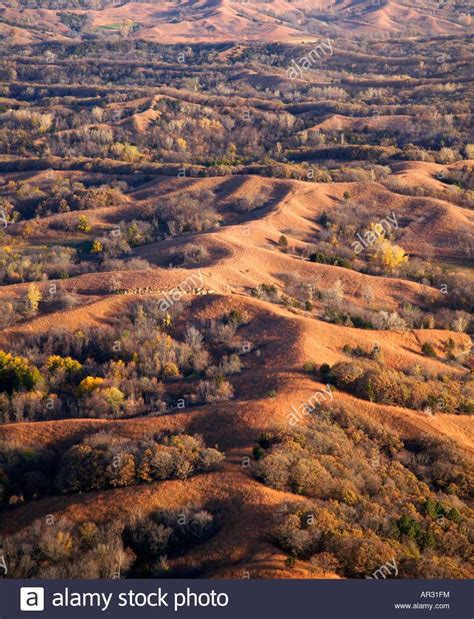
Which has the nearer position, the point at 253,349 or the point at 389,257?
the point at 253,349

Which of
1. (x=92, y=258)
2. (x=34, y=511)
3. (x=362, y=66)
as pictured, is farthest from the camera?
(x=362, y=66)

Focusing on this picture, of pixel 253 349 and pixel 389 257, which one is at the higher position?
pixel 253 349

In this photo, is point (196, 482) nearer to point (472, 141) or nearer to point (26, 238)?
point (26, 238)

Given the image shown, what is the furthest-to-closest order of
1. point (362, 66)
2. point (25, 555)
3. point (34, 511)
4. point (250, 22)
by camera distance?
1. point (250, 22)
2. point (362, 66)
3. point (34, 511)
4. point (25, 555)

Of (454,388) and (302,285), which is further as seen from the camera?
(302,285)

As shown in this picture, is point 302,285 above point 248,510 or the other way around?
the other way around

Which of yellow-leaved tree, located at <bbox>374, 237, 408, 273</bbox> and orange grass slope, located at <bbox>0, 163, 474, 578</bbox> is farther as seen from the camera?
yellow-leaved tree, located at <bbox>374, 237, 408, 273</bbox>

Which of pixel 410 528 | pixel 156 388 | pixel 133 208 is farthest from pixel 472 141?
pixel 410 528

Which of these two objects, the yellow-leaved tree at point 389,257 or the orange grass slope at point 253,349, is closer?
the orange grass slope at point 253,349

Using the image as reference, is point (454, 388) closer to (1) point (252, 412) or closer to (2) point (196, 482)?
(1) point (252, 412)

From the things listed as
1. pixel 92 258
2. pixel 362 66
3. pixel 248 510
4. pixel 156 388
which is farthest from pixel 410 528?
pixel 362 66
